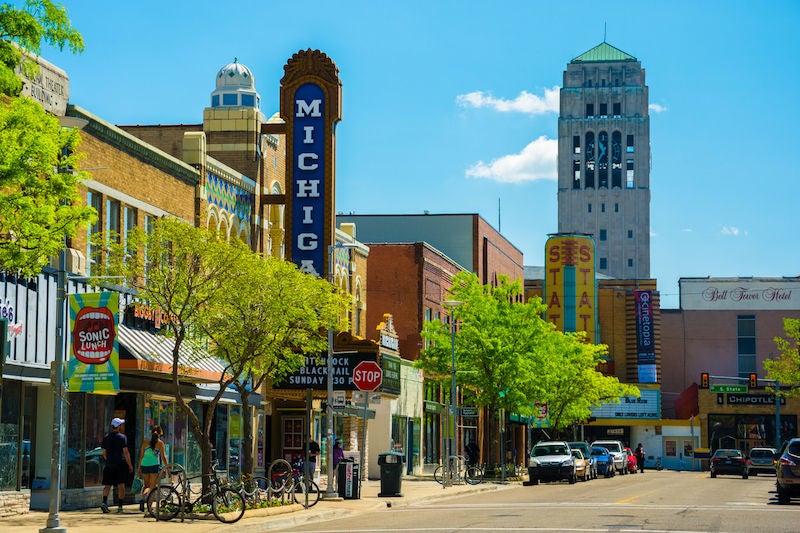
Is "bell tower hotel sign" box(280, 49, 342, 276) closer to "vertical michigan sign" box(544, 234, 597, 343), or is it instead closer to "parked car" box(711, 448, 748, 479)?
"parked car" box(711, 448, 748, 479)

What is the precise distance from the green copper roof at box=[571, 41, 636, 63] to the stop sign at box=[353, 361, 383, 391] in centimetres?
13453

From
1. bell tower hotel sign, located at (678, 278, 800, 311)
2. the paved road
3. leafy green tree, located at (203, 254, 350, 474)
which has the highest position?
bell tower hotel sign, located at (678, 278, 800, 311)

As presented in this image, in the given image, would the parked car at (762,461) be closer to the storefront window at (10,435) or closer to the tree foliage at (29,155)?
the storefront window at (10,435)

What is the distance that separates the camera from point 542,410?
58.6m

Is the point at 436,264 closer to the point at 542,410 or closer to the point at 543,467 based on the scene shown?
the point at 542,410

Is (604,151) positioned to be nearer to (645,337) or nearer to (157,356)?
(645,337)

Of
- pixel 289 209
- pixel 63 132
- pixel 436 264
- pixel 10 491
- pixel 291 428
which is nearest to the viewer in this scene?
pixel 63 132

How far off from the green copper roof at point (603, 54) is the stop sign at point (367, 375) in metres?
135

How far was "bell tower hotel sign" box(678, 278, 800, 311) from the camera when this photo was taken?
114125mm

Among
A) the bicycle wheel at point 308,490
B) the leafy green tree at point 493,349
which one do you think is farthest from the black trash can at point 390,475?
the leafy green tree at point 493,349

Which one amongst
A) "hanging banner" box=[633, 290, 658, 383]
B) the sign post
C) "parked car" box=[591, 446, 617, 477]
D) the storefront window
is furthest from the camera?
"hanging banner" box=[633, 290, 658, 383]

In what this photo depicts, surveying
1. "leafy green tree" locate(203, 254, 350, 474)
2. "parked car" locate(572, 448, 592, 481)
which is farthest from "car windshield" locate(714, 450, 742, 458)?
"leafy green tree" locate(203, 254, 350, 474)

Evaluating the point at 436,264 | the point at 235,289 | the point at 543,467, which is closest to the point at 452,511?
the point at 235,289

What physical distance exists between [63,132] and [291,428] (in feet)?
89.4
